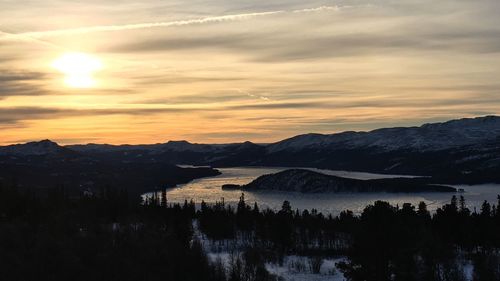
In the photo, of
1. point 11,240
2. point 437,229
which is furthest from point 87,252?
point 437,229

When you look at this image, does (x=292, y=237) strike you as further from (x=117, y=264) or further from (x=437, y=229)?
(x=117, y=264)

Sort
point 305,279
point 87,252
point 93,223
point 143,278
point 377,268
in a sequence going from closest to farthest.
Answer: point 377,268 → point 143,278 → point 87,252 → point 305,279 → point 93,223

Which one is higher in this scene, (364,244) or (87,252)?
(364,244)

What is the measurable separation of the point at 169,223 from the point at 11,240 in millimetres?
43962

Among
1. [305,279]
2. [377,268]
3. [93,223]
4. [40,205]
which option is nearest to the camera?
[377,268]

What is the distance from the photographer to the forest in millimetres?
50750

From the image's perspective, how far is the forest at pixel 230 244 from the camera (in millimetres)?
50750

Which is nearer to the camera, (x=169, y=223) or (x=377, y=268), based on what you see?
(x=377, y=268)

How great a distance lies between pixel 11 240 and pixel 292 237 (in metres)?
58.4

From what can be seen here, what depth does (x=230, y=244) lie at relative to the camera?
126625mm

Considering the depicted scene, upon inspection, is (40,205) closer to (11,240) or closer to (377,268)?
(11,240)

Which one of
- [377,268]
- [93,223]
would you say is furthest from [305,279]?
[93,223]

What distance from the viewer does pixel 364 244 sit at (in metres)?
49.4

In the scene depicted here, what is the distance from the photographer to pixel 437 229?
122562 mm
